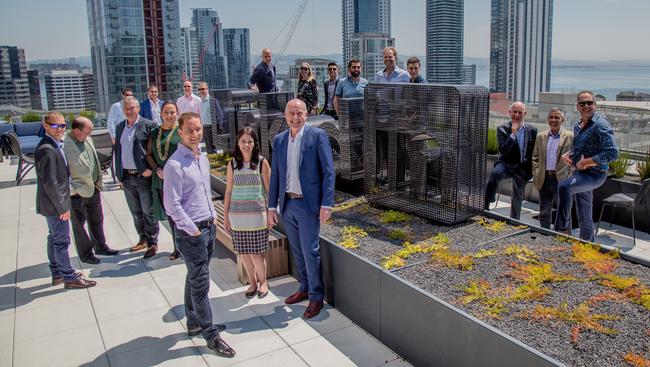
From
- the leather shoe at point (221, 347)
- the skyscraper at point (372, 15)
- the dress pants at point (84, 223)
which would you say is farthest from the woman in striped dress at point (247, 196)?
the skyscraper at point (372, 15)

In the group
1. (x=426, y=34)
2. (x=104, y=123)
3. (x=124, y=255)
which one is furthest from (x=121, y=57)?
(x=124, y=255)

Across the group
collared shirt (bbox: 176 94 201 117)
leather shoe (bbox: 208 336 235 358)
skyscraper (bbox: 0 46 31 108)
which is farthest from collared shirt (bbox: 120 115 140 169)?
skyscraper (bbox: 0 46 31 108)

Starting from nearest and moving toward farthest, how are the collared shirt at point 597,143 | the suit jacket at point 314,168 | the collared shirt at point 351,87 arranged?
the suit jacket at point 314,168, the collared shirt at point 597,143, the collared shirt at point 351,87

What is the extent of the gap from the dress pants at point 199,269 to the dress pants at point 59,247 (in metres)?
1.94

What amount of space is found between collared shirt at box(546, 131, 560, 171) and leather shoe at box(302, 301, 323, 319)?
11.4 ft

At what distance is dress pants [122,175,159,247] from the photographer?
605 cm

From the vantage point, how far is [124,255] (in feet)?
20.9

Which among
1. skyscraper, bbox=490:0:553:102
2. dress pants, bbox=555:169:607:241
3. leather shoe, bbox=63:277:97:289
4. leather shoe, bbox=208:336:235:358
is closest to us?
leather shoe, bbox=208:336:235:358

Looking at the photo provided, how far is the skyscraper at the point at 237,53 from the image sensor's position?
547 feet

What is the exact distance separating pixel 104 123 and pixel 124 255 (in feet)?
34.9

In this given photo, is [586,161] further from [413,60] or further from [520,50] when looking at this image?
[520,50]

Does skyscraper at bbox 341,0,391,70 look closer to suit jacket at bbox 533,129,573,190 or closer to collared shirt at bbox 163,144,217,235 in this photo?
suit jacket at bbox 533,129,573,190

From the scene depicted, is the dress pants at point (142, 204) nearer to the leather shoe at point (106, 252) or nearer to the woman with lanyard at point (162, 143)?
the woman with lanyard at point (162, 143)

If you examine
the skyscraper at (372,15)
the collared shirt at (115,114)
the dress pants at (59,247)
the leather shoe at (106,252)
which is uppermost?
the skyscraper at (372,15)
